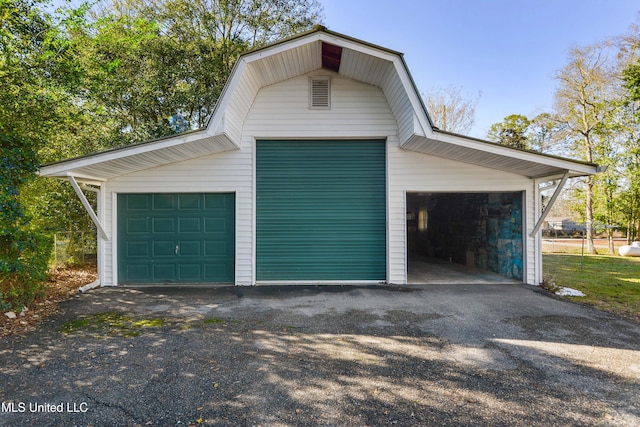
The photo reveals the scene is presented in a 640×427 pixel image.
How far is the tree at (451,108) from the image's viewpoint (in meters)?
17.2

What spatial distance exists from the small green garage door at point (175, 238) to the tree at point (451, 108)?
1505 cm

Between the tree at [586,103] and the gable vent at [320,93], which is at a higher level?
the tree at [586,103]

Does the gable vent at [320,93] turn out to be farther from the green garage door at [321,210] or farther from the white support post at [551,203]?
the white support post at [551,203]

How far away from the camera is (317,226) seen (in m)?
6.71

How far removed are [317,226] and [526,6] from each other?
9.64 m

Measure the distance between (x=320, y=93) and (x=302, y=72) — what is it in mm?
604

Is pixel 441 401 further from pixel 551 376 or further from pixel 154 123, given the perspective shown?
pixel 154 123

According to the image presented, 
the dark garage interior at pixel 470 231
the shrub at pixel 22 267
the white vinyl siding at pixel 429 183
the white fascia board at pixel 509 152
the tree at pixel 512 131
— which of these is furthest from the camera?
the tree at pixel 512 131

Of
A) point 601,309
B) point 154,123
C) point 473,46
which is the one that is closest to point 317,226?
point 601,309

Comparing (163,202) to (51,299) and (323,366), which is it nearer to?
(51,299)

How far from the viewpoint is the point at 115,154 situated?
5.55 metres

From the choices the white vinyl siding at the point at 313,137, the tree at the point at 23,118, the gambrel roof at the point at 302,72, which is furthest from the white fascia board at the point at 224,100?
the tree at the point at 23,118

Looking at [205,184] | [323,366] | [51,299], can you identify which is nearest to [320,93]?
[205,184]

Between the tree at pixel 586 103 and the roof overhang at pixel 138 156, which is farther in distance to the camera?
the tree at pixel 586 103
